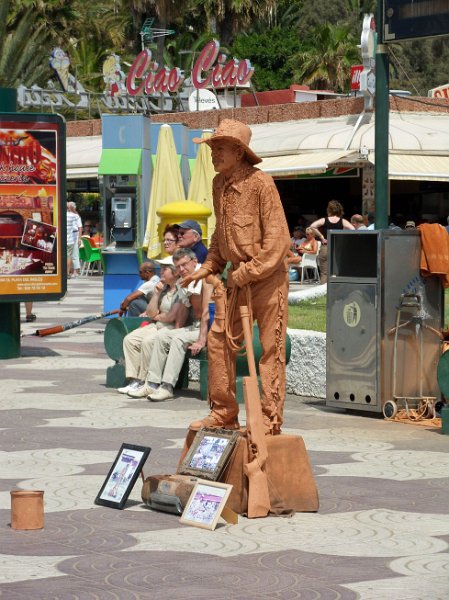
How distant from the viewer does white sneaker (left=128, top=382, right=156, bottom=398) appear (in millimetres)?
11328

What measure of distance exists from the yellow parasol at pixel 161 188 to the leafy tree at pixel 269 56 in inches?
2012

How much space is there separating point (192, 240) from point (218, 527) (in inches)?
217

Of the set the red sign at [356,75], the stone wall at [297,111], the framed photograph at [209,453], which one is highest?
the red sign at [356,75]

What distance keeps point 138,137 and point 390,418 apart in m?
9.49

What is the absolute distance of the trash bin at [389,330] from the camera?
406 inches

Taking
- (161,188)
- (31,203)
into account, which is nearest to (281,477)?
(31,203)

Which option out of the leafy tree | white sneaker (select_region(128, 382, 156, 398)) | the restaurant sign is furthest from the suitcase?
the leafy tree

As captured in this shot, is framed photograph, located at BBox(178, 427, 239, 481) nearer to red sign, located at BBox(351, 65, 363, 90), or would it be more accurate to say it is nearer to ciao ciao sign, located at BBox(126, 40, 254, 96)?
red sign, located at BBox(351, 65, 363, 90)

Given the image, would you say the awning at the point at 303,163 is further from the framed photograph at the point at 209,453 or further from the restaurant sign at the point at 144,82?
the framed photograph at the point at 209,453

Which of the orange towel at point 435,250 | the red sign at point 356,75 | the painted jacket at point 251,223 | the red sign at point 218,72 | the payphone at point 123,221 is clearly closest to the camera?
the painted jacket at point 251,223

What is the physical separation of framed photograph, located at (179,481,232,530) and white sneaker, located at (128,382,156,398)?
466 centimetres

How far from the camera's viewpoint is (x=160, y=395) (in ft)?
36.6

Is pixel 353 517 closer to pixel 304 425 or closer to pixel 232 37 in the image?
pixel 304 425

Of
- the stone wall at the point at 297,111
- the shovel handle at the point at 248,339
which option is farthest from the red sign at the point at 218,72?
the shovel handle at the point at 248,339
